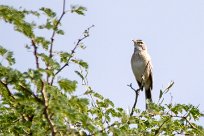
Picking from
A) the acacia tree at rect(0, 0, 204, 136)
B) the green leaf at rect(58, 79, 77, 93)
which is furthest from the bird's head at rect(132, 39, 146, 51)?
the green leaf at rect(58, 79, 77, 93)

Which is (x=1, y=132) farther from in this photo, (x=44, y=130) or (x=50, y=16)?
(x=50, y=16)

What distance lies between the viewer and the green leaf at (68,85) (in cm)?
417

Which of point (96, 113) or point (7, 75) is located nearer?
point (7, 75)

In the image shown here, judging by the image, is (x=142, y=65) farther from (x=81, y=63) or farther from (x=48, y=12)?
(x=48, y=12)

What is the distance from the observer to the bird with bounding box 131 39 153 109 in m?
13.0

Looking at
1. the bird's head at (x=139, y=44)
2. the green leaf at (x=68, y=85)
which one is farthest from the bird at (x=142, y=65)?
the green leaf at (x=68, y=85)

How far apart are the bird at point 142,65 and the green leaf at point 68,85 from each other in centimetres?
859

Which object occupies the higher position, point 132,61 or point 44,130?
point 132,61

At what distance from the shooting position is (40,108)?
3840 mm

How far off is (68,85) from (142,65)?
888cm

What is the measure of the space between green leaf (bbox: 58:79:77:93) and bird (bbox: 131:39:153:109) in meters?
8.59

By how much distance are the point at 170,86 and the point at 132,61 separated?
624 cm

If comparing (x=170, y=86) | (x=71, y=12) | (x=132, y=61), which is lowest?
(x=71, y=12)

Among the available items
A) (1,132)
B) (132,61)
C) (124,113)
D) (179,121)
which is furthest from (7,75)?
(132,61)
